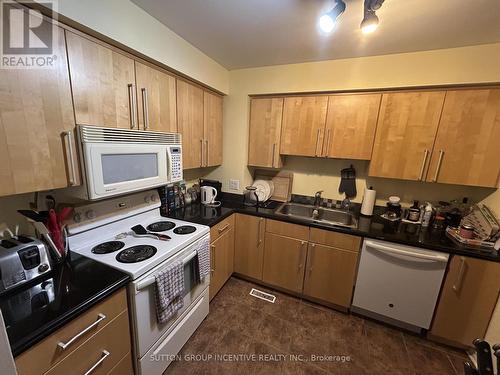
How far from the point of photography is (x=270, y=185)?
256cm

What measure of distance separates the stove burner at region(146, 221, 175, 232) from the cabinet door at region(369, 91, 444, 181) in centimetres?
187

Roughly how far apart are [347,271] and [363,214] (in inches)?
24.3

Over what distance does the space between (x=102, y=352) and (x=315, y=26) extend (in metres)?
2.20

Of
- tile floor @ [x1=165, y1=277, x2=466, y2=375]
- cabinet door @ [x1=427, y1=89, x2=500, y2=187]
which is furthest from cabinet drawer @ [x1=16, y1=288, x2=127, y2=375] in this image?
cabinet door @ [x1=427, y1=89, x2=500, y2=187]

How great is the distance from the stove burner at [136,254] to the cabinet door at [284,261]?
1154 millimetres

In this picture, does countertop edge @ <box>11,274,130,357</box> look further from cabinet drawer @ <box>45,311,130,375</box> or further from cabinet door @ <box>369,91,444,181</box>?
cabinet door @ <box>369,91,444,181</box>

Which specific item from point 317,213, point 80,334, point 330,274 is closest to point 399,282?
point 330,274

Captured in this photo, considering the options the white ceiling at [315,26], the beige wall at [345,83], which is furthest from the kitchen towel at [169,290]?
the white ceiling at [315,26]

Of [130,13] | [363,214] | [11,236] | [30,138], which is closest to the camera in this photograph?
[30,138]

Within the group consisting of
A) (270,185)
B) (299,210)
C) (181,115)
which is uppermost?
(181,115)

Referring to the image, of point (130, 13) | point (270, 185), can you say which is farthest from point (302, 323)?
point (130, 13)

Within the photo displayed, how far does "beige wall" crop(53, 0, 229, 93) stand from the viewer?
1.05 meters

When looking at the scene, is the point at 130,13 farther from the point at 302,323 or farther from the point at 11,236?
the point at 302,323

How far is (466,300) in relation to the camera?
1.58 m
